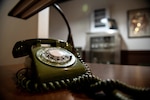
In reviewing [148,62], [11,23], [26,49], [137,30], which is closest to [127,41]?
[137,30]

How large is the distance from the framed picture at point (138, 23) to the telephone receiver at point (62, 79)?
11.2 ft

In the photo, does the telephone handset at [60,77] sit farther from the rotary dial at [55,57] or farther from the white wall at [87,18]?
the white wall at [87,18]

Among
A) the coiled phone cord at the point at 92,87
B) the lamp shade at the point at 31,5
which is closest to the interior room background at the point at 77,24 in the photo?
the lamp shade at the point at 31,5

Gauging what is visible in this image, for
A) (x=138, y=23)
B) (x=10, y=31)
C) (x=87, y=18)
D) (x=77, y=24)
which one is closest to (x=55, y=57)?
(x=10, y=31)

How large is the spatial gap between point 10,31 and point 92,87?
54.8 inches

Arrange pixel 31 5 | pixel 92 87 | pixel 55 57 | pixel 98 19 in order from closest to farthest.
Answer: pixel 92 87
pixel 55 57
pixel 31 5
pixel 98 19

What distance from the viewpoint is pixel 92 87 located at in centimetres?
35

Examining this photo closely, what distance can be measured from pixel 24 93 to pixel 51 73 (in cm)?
8

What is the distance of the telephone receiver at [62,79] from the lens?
326 millimetres

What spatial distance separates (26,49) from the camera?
1.89ft

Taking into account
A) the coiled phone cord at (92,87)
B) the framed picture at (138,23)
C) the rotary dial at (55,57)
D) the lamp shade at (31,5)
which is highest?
the framed picture at (138,23)

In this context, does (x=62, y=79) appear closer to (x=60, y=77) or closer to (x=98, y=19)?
(x=60, y=77)

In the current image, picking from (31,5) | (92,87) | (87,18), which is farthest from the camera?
(87,18)

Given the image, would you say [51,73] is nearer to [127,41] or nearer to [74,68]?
[74,68]
